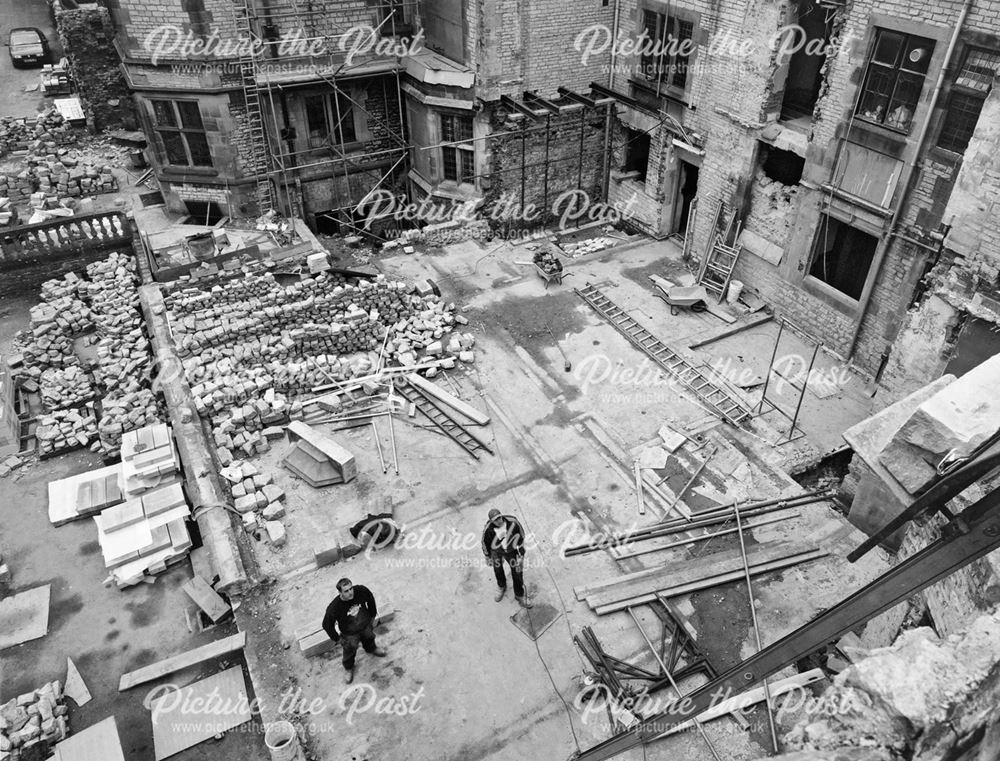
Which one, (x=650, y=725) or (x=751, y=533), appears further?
(x=751, y=533)

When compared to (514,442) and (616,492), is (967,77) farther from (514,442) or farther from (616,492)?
(514,442)

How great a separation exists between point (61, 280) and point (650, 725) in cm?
1803

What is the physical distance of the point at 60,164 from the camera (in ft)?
74.7

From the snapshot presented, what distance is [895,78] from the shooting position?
41.0 ft

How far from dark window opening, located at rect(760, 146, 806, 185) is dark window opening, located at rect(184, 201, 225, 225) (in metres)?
14.6

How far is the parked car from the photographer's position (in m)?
31.4

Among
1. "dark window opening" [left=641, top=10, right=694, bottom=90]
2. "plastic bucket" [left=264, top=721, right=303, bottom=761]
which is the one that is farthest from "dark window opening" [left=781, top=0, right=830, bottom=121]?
"plastic bucket" [left=264, top=721, right=303, bottom=761]

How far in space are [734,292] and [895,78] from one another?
220 inches

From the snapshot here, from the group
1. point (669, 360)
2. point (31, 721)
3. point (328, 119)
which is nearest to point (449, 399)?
point (669, 360)

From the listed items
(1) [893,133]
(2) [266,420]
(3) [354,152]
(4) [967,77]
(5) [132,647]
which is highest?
(4) [967,77]

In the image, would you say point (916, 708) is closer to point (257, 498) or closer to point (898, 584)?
point (898, 584)

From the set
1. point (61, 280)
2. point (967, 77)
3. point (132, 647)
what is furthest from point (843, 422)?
point (61, 280)

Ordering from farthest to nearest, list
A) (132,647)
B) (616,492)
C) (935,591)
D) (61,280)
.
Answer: (61,280) → (616,492) → (132,647) → (935,591)

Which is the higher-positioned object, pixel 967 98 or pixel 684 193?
pixel 967 98
